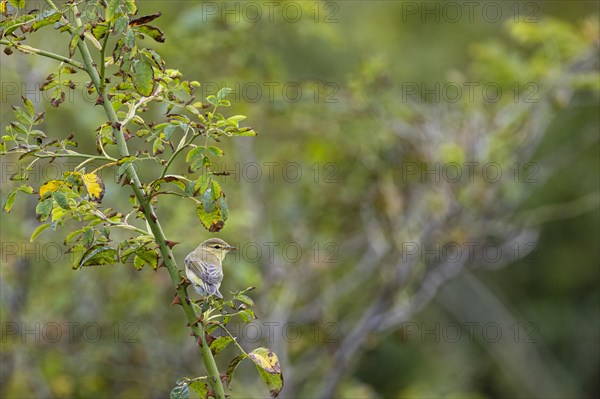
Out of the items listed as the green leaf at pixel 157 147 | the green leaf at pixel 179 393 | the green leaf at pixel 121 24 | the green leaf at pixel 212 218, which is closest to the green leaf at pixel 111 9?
the green leaf at pixel 121 24

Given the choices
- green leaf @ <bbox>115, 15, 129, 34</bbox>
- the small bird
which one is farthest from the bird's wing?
green leaf @ <bbox>115, 15, 129, 34</bbox>

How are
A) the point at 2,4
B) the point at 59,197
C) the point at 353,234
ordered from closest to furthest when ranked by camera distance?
the point at 59,197
the point at 2,4
the point at 353,234

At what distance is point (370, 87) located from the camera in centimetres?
536

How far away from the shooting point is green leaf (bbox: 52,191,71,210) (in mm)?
1541

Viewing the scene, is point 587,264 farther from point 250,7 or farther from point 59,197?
point 59,197

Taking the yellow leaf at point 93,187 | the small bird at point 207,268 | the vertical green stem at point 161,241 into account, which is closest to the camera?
the vertical green stem at point 161,241

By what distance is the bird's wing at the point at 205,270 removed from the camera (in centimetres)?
199

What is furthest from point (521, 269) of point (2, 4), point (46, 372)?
point (2, 4)

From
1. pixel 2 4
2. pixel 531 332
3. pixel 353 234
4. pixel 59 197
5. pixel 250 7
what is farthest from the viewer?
pixel 531 332

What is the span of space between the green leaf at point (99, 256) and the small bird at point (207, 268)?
14.8 inches

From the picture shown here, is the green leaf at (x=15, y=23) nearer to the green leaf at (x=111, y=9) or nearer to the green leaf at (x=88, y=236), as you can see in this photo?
the green leaf at (x=111, y=9)

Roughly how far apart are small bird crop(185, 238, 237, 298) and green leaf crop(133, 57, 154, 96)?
0.53 meters

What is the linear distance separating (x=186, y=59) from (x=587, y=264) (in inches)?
387

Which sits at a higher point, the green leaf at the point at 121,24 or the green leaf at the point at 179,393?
the green leaf at the point at 121,24
